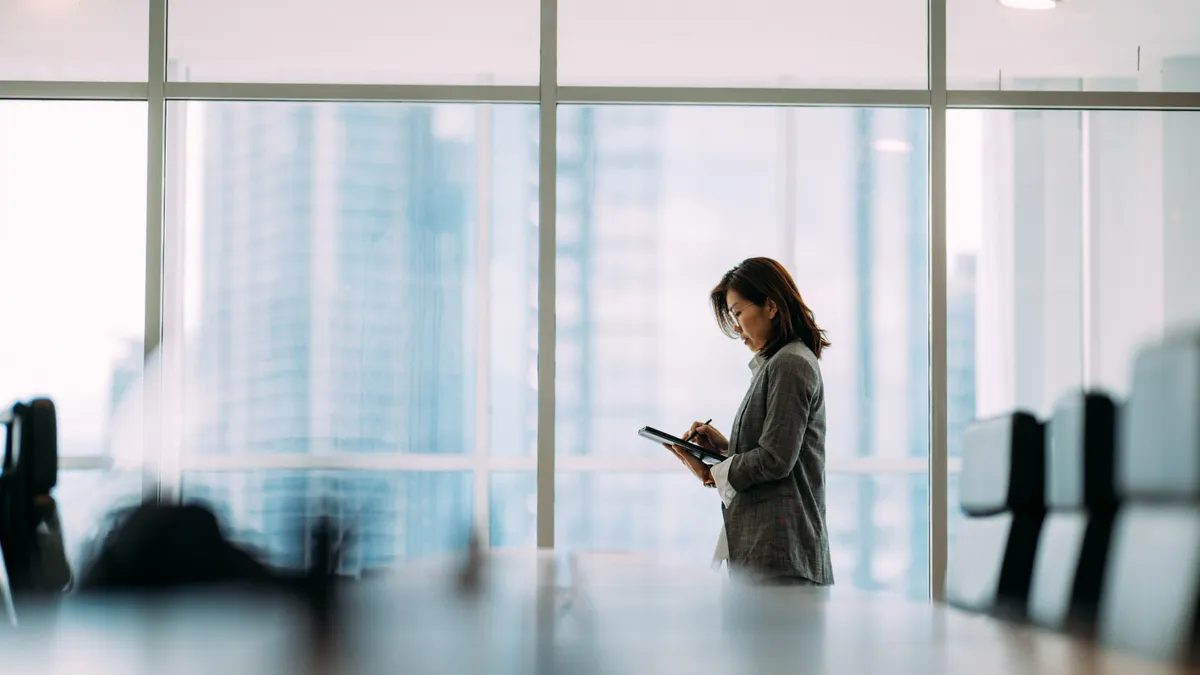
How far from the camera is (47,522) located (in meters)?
0.63

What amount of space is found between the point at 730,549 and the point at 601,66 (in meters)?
2.37

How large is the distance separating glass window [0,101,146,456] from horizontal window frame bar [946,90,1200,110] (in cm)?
336

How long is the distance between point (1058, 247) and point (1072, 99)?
61 centimetres

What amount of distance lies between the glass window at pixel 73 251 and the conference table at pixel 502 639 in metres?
4.47

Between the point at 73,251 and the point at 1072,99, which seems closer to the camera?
the point at 73,251

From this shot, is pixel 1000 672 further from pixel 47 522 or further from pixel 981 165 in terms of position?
pixel 981 165

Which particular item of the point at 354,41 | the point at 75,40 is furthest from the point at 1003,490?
the point at 75,40

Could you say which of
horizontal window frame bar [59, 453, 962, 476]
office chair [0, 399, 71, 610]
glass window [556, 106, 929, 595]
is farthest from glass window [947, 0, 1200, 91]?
office chair [0, 399, 71, 610]

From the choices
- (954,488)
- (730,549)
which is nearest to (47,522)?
(730,549)

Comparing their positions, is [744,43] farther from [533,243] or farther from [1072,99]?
[1072,99]

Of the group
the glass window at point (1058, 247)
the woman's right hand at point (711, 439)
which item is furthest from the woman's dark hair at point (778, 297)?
the glass window at point (1058, 247)

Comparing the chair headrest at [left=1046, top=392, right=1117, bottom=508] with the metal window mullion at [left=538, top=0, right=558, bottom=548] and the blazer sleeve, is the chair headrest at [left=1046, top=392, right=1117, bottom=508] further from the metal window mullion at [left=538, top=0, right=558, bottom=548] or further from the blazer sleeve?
the metal window mullion at [left=538, top=0, right=558, bottom=548]

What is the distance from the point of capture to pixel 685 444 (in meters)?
2.77

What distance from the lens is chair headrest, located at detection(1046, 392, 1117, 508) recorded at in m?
0.94
